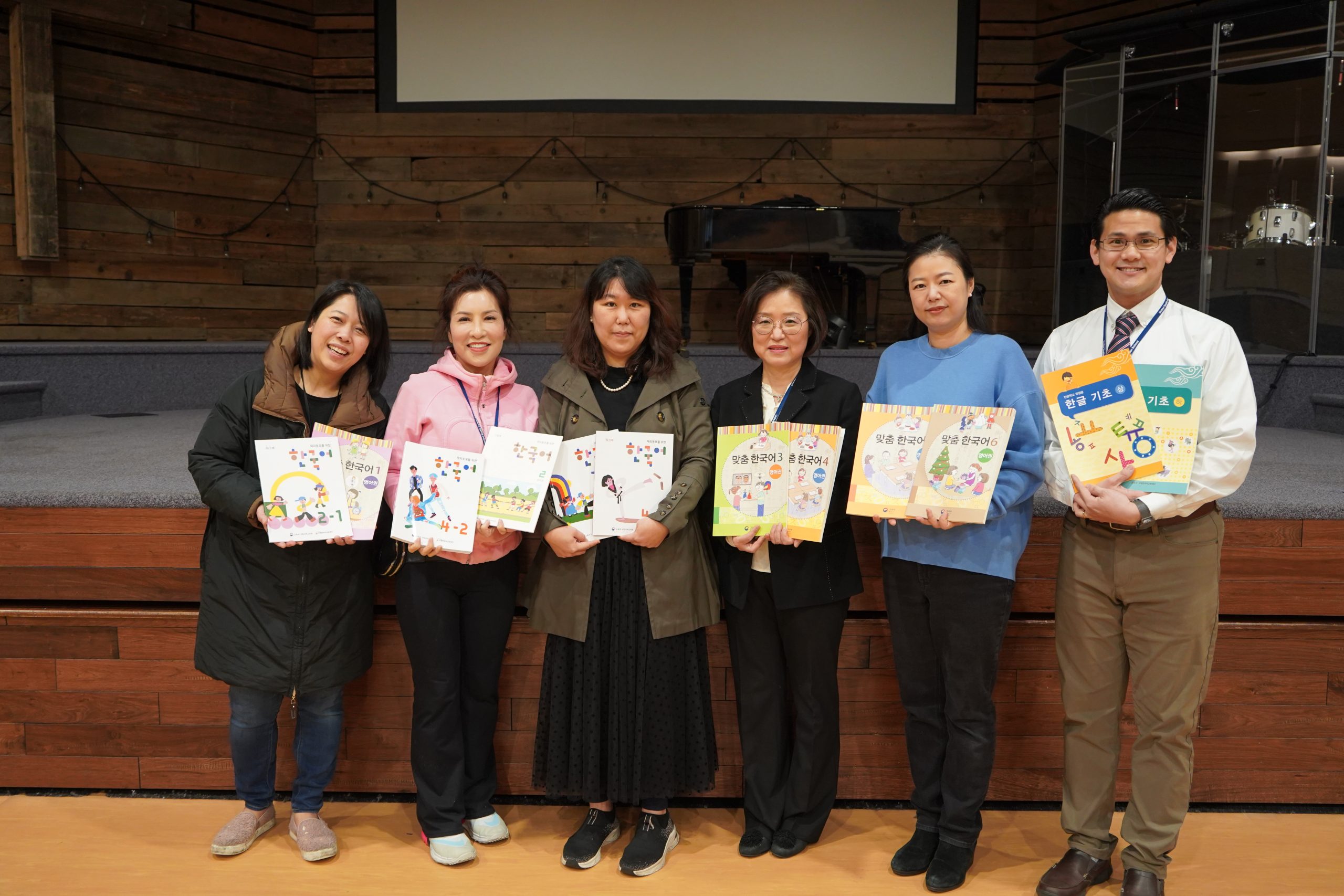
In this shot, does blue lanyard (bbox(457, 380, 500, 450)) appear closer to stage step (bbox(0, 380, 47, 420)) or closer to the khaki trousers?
the khaki trousers

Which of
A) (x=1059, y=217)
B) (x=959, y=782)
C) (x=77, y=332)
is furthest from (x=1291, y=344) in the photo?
(x=77, y=332)

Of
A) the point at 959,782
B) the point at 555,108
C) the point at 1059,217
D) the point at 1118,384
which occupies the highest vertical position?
the point at 555,108

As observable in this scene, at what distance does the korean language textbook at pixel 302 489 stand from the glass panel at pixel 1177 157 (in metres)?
5.41

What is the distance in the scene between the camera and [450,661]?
2.20 meters

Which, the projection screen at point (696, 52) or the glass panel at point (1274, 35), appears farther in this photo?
the projection screen at point (696, 52)

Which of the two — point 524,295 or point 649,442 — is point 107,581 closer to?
point 649,442

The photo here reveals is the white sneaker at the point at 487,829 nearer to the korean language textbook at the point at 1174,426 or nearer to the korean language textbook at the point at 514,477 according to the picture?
the korean language textbook at the point at 514,477

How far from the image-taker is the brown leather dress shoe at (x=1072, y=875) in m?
2.10

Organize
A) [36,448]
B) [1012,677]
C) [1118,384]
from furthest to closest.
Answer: [36,448] → [1012,677] → [1118,384]

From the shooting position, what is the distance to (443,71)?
23.8 feet

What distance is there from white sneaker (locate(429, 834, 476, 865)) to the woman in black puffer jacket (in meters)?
0.25

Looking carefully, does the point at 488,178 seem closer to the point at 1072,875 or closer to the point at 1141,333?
the point at 1141,333

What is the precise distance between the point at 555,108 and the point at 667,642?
5.95 meters

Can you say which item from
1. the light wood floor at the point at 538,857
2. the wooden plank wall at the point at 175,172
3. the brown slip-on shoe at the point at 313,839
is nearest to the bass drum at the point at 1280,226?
the light wood floor at the point at 538,857
